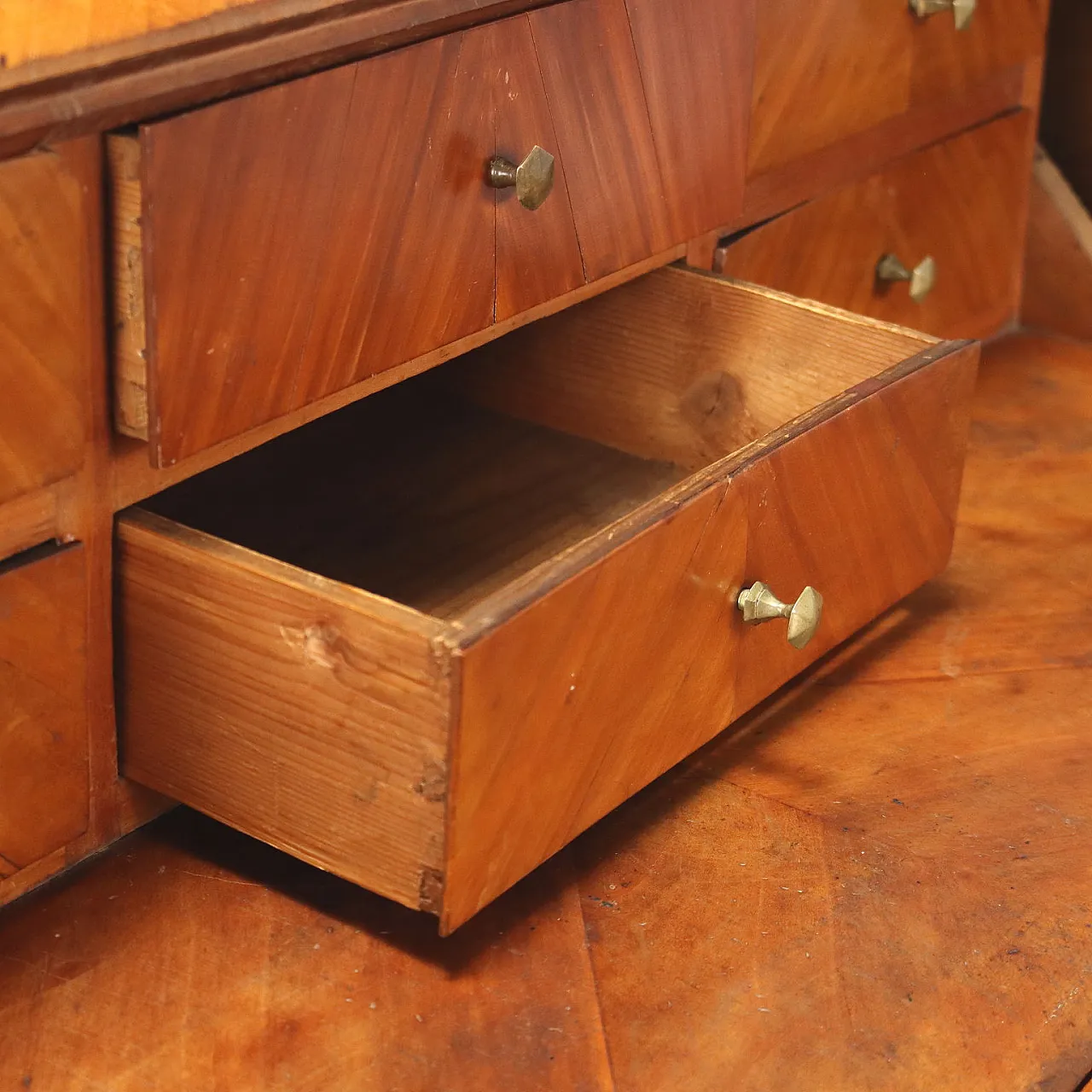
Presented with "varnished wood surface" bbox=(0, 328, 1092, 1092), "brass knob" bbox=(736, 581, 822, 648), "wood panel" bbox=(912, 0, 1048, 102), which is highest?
"wood panel" bbox=(912, 0, 1048, 102)

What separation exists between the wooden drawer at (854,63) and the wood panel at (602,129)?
0.50 feet

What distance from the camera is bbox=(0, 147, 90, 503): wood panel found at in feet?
2.18

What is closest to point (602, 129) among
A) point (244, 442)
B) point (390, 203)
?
point (390, 203)

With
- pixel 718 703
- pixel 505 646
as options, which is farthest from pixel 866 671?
pixel 505 646

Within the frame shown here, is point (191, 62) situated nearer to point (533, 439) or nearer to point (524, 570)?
point (524, 570)

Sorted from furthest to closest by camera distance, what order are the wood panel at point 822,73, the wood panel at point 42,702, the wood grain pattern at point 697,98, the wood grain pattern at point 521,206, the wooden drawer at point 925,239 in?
1. the wooden drawer at point 925,239
2. the wood panel at point 822,73
3. the wood grain pattern at point 697,98
4. the wood grain pattern at point 521,206
5. the wood panel at point 42,702

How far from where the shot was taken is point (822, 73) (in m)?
1.16

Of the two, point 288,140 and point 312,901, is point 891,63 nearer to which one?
point 288,140

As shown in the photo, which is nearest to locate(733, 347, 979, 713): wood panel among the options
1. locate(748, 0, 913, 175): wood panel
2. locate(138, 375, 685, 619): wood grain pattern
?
locate(138, 375, 685, 619): wood grain pattern

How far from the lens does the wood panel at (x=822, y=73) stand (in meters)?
1.10

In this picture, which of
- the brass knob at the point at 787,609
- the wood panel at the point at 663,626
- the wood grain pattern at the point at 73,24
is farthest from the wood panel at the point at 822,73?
the wood grain pattern at the point at 73,24

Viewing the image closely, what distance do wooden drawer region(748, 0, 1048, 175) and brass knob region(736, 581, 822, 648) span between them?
14.6 inches

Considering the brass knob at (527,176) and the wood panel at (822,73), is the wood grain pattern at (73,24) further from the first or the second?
the wood panel at (822,73)

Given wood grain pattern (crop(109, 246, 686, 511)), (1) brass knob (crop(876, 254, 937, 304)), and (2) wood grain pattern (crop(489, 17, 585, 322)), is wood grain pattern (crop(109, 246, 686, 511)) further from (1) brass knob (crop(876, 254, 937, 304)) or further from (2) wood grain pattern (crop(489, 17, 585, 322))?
(1) brass knob (crop(876, 254, 937, 304))
